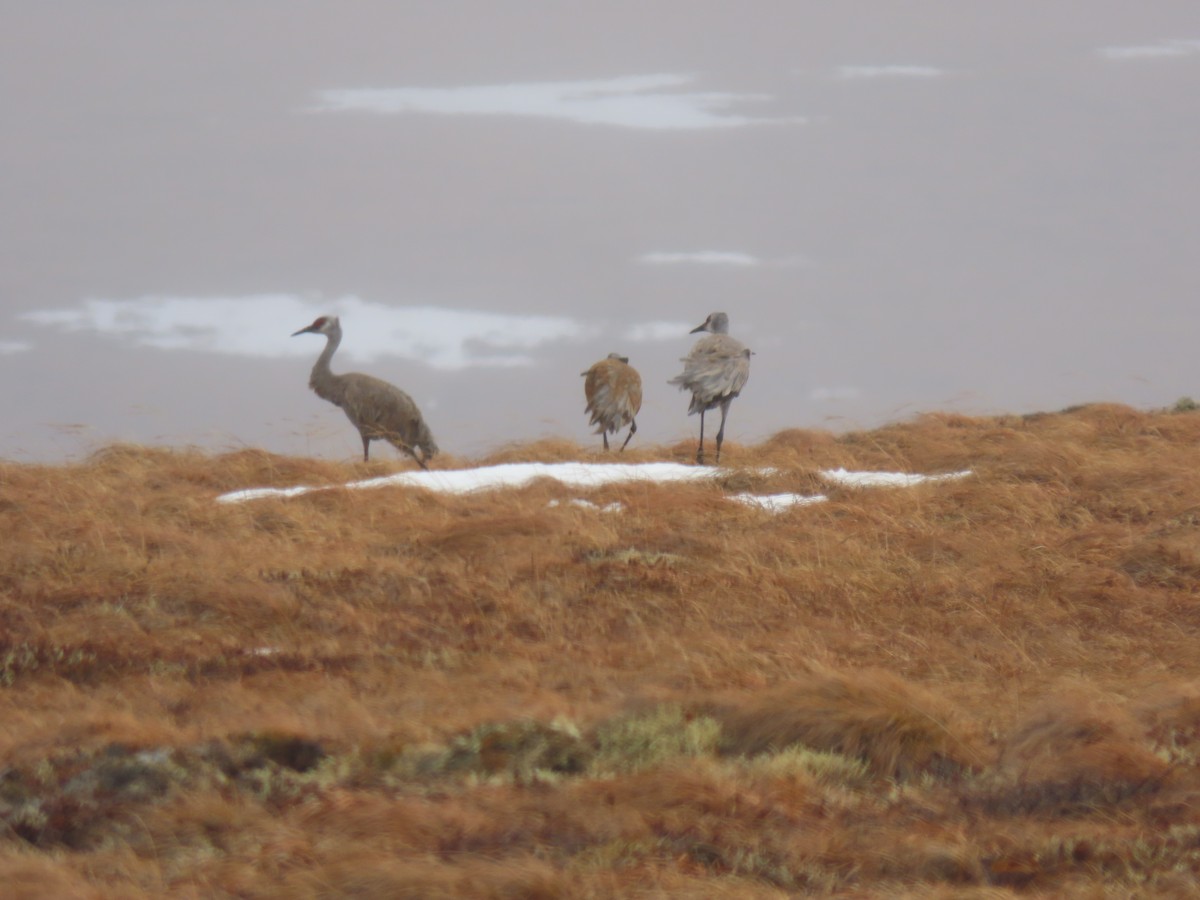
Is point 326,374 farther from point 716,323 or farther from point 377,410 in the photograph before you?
point 716,323

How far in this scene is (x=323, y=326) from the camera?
1812 centimetres

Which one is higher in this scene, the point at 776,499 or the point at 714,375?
the point at 714,375

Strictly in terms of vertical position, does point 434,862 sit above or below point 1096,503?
below

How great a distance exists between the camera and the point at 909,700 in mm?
5723

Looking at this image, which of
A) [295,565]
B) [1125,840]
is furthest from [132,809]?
[295,565]

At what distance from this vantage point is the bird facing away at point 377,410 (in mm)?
16391

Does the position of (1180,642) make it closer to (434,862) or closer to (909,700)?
(909,700)

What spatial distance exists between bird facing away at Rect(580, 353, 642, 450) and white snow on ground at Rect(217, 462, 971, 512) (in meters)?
1.96

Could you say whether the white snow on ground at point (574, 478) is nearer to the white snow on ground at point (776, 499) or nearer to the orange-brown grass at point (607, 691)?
the white snow on ground at point (776, 499)

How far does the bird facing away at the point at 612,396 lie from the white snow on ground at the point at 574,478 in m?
1.96

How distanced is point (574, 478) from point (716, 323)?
492 centimetres

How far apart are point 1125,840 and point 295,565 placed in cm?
677

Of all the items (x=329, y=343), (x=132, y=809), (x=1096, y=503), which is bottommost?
(x=132, y=809)

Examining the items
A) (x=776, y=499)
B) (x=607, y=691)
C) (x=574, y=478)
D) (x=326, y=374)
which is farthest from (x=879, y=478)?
(x=607, y=691)
